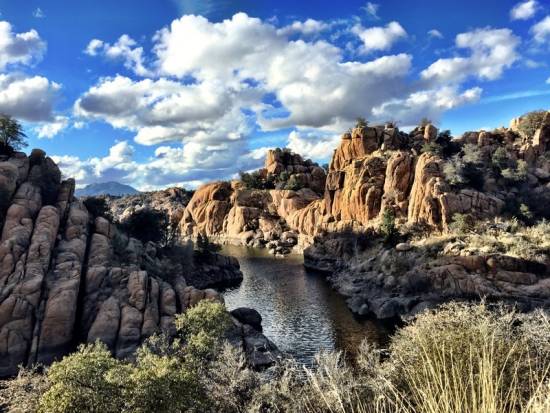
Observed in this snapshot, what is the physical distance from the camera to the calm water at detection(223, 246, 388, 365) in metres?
46.9

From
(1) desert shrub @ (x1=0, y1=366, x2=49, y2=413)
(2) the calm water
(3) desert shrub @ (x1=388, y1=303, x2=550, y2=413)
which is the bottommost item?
(2) the calm water

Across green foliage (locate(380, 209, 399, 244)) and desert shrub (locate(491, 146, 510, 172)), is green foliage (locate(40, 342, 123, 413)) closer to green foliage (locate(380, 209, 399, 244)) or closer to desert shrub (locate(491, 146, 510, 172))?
green foliage (locate(380, 209, 399, 244))

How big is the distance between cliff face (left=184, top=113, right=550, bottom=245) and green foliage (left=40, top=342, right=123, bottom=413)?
60.5m

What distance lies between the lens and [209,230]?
13638 cm

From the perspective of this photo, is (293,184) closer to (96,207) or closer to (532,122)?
(532,122)

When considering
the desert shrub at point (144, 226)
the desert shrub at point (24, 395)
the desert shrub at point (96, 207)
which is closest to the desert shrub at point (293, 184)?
the desert shrub at point (144, 226)

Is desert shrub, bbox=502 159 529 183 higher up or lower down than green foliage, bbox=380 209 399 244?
higher up

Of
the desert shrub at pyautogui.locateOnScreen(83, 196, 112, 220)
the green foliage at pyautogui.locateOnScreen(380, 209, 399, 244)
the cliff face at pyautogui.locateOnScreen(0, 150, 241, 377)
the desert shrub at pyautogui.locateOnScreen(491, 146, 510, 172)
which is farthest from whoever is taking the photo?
the desert shrub at pyautogui.locateOnScreen(491, 146, 510, 172)

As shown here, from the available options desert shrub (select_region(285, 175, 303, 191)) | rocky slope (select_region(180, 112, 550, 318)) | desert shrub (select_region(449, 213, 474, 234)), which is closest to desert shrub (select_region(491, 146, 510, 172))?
rocky slope (select_region(180, 112, 550, 318))

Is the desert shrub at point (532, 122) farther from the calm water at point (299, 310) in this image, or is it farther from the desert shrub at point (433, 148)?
the calm water at point (299, 310)

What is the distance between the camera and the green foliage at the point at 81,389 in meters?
20.2

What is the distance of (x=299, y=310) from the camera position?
58.5 m

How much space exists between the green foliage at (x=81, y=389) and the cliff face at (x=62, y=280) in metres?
20.0

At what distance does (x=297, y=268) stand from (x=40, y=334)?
179ft
